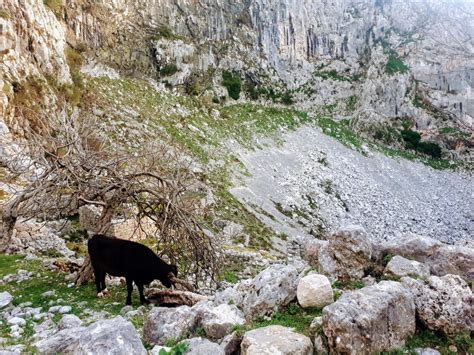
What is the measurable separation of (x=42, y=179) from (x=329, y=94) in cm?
6603

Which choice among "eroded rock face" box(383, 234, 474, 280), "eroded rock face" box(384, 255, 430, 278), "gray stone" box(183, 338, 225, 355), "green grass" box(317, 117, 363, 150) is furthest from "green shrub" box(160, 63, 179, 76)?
"gray stone" box(183, 338, 225, 355)

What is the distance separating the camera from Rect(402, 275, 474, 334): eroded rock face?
5875mm

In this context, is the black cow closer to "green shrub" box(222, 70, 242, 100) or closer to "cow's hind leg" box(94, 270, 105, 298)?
"cow's hind leg" box(94, 270, 105, 298)

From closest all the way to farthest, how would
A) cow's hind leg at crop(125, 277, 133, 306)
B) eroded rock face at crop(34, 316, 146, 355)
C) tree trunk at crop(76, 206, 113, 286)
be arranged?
eroded rock face at crop(34, 316, 146, 355), cow's hind leg at crop(125, 277, 133, 306), tree trunk at crop(76, 206, 113, 286)

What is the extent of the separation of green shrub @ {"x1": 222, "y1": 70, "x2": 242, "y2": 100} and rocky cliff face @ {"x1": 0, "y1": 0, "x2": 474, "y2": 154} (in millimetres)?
1210

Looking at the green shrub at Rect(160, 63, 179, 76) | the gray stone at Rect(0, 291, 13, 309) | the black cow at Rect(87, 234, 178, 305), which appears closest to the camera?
the gray stone at Rect(0, 291, 13, 309)

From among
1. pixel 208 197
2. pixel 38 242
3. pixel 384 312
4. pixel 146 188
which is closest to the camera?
pixel 384 312

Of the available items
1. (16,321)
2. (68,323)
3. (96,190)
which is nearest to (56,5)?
(96,190)

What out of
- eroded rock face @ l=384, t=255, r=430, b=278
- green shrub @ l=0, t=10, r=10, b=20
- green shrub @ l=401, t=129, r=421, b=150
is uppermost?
green shrub @ l=0, t=10, r=10, b=20

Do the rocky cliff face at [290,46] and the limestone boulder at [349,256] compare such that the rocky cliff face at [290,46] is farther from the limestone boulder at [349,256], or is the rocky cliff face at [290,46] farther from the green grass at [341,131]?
the limestone boulder at [349,256]

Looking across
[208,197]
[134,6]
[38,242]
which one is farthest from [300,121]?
[38,242]

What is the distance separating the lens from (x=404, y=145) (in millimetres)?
64125

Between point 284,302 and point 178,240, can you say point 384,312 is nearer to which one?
point 284,302

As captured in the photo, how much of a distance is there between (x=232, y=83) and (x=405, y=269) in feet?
174
